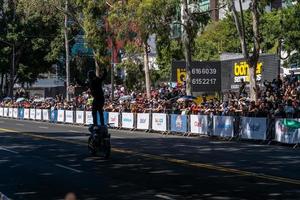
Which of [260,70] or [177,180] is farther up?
[260,70]

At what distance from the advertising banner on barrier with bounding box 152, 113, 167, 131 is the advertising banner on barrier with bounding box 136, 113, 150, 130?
648 mm

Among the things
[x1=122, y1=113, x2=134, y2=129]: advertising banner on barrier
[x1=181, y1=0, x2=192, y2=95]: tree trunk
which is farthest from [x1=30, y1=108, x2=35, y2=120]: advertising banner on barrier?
[x1=181, y1=0, x2=192, y2=95]: tree trunk

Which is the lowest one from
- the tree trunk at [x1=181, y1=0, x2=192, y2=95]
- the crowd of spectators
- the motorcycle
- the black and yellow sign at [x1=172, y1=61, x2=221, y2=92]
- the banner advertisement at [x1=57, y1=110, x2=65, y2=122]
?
the motorcycle

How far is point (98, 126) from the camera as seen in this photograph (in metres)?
17.5

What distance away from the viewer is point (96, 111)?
57.2 ft

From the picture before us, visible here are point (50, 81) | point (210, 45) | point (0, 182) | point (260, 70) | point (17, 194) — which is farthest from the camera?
point (50, 81)

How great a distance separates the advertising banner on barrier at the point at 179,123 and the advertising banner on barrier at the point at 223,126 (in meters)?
2.77

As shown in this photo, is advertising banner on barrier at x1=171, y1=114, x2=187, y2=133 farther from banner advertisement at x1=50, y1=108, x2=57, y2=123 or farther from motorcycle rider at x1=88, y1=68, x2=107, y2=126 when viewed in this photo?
banner advertisement at x1=50, y1=108, x2=57, y2=123

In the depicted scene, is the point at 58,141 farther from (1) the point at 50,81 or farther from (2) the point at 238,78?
(1) the point at 50,81

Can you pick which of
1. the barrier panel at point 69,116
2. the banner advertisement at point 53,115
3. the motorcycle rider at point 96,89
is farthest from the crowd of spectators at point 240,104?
the motorcycle rider at point 96,89

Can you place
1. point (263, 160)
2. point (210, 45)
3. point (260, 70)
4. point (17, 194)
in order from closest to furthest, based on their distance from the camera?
point (17, 194)
point (263, 160)
point (260, 70)
point (210, 45)

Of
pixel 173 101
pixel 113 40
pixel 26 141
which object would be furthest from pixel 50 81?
pixel 26 141

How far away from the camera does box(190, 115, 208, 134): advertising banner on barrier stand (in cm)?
2872

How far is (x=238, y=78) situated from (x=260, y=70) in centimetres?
189
